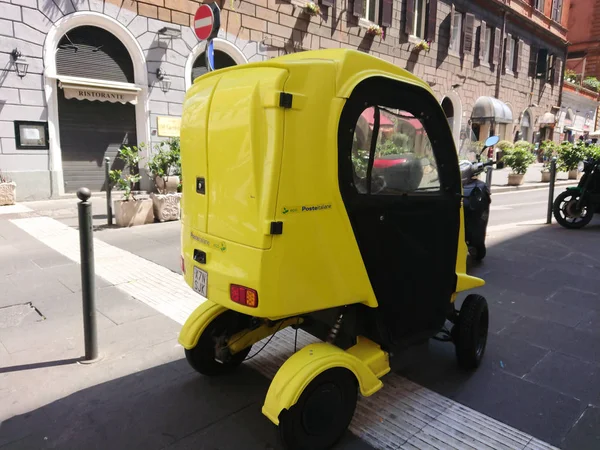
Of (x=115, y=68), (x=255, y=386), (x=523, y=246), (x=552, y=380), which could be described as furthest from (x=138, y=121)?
(x=552, y=380)

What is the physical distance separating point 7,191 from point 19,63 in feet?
9.86

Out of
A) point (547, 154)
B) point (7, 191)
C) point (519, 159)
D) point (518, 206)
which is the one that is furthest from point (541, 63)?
point (7, 191)

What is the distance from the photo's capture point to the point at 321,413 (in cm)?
236

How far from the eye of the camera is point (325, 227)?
224 cm

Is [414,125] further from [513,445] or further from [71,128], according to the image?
[71,128]

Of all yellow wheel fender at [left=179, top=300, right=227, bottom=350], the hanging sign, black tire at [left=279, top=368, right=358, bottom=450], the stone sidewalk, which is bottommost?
black tire at [left=279, top=368, right=358, bottom=450]

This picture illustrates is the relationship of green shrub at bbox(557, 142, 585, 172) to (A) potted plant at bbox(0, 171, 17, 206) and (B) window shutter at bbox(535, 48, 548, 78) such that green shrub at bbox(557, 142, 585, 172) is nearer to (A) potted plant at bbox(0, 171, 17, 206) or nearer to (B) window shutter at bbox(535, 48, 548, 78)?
(B) window shutter at bbox(535, 48, 548, 78)

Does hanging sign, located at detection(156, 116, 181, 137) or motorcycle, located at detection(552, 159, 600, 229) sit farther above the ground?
hanging sign, located at detection(156, 116, 181, 137)

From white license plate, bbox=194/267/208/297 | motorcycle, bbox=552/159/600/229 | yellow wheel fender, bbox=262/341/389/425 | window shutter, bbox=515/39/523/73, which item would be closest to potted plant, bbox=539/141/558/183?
window shutter, bbox=515/39/523/73

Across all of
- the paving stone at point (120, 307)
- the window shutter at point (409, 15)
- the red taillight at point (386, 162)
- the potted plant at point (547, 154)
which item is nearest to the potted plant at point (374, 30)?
the window shutter at point (409, 15)

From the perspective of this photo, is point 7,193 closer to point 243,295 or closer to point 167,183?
point 167,183

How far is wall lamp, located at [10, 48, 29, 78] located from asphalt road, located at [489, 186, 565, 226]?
1123 centimetres

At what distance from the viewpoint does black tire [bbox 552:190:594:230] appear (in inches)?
344

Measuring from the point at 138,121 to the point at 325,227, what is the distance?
12.1 metres
